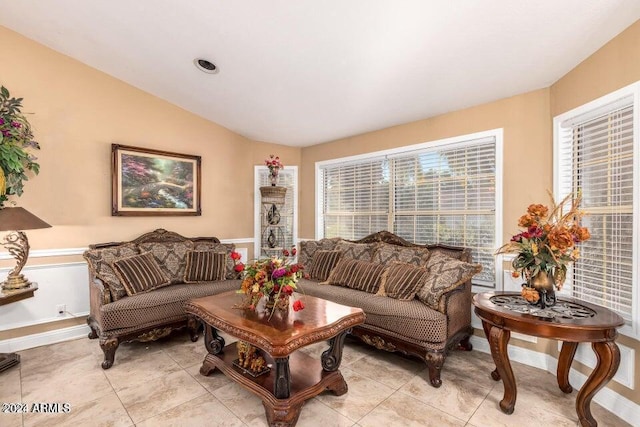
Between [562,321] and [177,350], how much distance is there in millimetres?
3294

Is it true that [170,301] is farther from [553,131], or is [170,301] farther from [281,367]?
[553,131]

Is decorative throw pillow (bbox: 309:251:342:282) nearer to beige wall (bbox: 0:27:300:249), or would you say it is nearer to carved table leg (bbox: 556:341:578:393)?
beige wall (bbox: 0:27:300:249)

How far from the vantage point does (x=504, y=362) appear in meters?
2.02

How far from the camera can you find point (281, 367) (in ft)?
6.32

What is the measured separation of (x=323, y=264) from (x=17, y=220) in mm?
3036

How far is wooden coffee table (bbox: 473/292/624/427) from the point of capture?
1.74 meters

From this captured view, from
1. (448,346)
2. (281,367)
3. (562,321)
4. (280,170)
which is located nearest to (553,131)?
(562,321)

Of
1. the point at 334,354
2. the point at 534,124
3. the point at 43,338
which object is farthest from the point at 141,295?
the point at 534,124

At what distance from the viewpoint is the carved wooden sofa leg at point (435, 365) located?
93.7 inches

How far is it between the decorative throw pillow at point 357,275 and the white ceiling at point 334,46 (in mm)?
1834

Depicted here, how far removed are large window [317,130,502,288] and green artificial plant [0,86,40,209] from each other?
11.7 feet

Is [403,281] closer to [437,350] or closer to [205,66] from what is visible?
[437,350]

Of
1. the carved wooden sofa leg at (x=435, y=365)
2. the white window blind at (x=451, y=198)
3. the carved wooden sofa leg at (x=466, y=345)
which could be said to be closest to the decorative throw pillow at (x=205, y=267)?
the white window blind at (x=451, y=198)

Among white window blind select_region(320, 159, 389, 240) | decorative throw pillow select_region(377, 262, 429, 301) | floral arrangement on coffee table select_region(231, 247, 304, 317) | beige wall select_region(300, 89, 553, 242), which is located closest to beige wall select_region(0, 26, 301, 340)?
white window blind select_region(320, 159, 389, 240)
